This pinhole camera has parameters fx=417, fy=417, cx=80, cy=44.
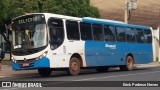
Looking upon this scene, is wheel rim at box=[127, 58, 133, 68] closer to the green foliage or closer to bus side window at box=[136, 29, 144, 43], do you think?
bus side window at box=[136, 29, 144, 43]

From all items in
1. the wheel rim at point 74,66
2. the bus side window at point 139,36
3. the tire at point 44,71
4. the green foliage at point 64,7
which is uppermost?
the green foliage at point 64,7

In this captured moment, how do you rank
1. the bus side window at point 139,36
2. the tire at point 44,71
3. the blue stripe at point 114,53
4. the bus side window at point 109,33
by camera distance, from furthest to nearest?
the bus side window at point 139,36 → the bus side window at point 109,33 → the blue stripe at point 114,53 → the tire at point 44,71

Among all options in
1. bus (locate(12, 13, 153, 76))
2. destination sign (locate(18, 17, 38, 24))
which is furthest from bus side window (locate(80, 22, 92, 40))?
destination sign (locate(18, 17, 38, 24))

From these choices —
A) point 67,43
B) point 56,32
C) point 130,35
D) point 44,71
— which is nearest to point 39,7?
point 130,35

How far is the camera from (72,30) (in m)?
23.4

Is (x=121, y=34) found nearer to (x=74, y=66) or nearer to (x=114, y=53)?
(x=114, y=53)

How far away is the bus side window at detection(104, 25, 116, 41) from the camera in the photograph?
26.6m

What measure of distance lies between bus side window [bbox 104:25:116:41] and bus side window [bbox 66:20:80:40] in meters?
3.15

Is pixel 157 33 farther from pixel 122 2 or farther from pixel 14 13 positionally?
pixel 14 13

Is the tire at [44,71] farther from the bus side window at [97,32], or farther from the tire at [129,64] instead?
the tire at [129,64]

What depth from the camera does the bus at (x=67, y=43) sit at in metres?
21.6

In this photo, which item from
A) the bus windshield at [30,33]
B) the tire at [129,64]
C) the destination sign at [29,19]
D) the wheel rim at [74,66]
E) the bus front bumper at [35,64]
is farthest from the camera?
the tire at [129,64]

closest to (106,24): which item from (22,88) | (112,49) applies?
(112,49)

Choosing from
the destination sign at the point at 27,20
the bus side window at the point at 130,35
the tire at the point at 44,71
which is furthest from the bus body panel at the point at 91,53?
the tire at the point at 44,71
